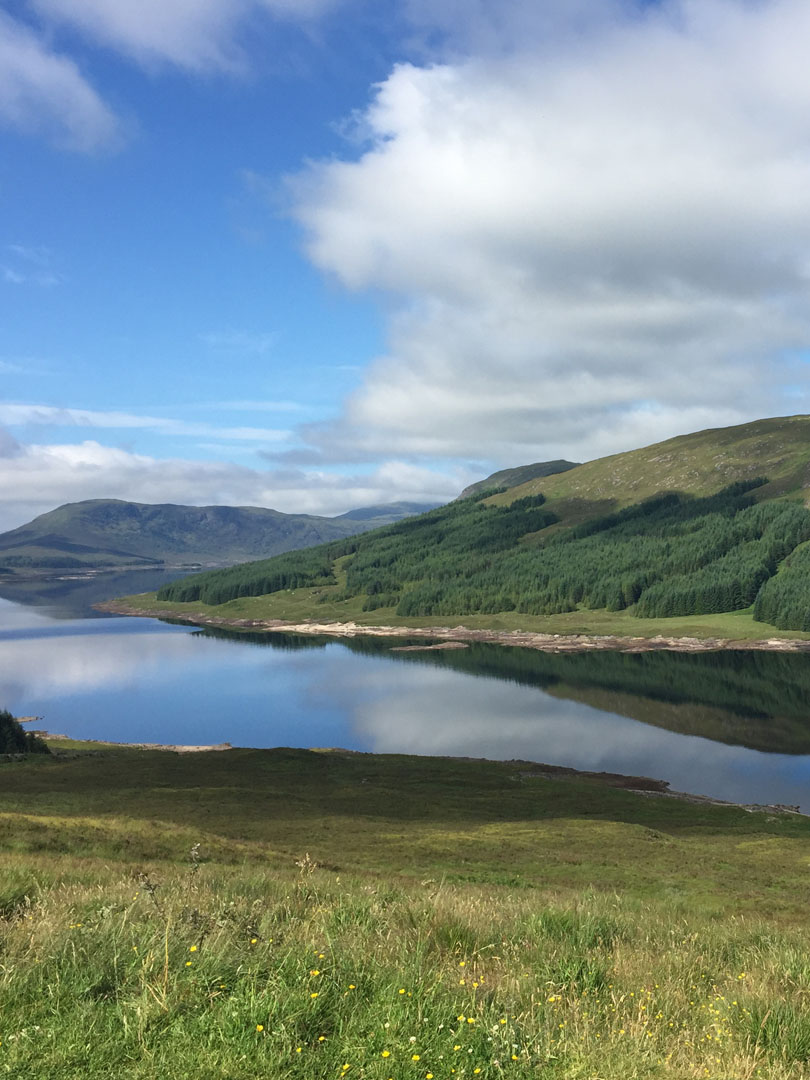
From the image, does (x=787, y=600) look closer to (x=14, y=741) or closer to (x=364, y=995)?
(x=14, y=741)

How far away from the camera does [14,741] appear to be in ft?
227

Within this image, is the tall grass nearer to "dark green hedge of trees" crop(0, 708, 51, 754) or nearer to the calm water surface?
the calm water surface

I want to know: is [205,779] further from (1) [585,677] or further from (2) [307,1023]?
(1) [585,677]

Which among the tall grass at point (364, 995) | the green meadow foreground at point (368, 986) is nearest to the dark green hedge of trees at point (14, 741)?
the green meadow foreground at point (368, 986)

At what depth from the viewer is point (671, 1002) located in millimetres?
8750

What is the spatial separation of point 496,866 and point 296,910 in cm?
2332

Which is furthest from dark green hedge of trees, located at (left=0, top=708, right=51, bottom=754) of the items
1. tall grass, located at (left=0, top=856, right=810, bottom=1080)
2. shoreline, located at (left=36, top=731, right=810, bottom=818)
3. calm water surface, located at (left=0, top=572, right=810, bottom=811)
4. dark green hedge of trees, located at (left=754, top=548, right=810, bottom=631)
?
dark green hedge of trees, located at (left=754, top=548, right=810, bottom=631)

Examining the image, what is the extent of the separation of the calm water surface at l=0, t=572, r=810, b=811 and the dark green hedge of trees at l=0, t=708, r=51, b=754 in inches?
953

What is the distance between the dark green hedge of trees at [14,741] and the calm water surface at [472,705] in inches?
953

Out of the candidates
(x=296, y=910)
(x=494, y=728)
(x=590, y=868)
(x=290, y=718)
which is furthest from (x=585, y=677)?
(x=296, y=910)

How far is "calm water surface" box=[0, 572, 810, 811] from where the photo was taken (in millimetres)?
81062

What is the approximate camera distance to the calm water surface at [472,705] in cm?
8106

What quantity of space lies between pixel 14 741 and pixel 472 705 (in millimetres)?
63835

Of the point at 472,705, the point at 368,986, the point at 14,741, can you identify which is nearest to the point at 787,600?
the point at 472,705
